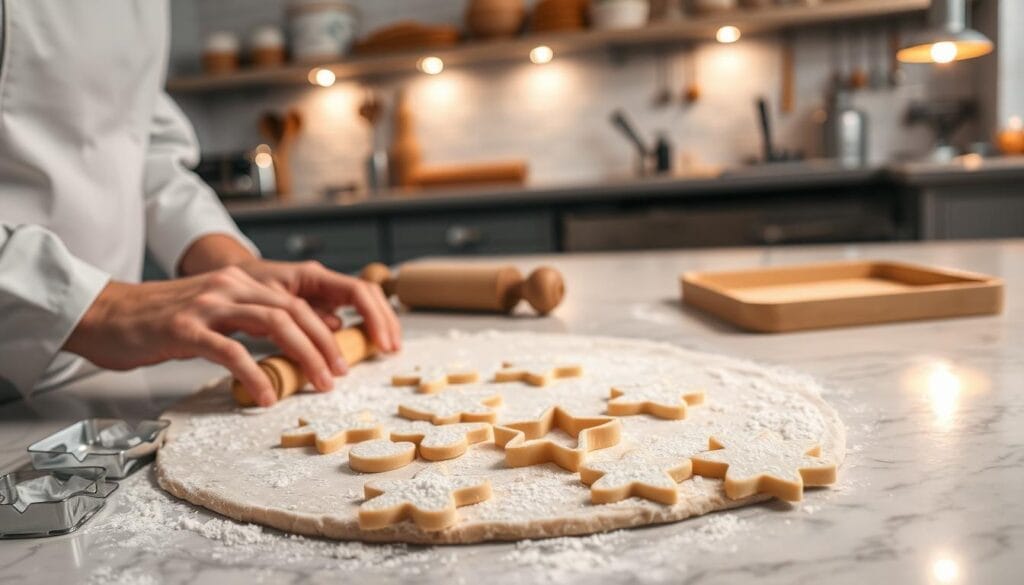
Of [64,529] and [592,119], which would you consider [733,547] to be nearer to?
[64,529]

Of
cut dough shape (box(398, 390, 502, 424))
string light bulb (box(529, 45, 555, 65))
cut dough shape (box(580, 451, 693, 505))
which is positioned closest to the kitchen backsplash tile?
string light bulb (box(529, 45, 555, 65))

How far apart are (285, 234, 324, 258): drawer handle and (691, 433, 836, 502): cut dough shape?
2.83m

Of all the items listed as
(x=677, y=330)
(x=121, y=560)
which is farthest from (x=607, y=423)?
(x=677, y=330)

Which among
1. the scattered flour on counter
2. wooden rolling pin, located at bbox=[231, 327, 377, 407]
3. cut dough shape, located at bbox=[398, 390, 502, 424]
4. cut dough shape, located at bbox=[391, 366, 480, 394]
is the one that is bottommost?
the scattered flour on counter

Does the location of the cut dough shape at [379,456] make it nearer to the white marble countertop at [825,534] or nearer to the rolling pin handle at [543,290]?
the white marble countertop at [825,534]

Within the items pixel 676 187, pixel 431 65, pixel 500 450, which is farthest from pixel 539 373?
pixel 431 65

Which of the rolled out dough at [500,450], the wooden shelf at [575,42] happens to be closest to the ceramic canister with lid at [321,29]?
the wooden shelf at [575,42]

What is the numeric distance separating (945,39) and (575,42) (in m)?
2.24

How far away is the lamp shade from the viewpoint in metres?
1.33

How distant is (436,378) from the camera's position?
2.82 feet

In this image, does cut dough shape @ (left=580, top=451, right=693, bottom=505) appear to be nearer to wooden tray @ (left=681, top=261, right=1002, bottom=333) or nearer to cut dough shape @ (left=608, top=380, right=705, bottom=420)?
cut dough shape @ (left=608, top=380, right=705, bottom=420)

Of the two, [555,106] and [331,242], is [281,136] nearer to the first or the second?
[331,242]

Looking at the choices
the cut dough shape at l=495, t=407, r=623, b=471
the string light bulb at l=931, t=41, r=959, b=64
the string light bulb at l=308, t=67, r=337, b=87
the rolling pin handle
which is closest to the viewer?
the cut dough shape at l=495, t=407, r=623, b=471

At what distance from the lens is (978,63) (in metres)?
3.34
